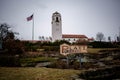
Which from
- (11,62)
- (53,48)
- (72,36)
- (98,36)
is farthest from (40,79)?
(98,36)

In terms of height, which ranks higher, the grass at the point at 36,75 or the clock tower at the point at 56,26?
the clock tower at the point at 56,26

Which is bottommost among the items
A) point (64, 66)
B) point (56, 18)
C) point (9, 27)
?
point (64, 66)

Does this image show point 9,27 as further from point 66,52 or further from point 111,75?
point 111,75

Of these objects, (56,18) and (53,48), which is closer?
(53,48)

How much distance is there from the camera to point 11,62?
12.5 meters

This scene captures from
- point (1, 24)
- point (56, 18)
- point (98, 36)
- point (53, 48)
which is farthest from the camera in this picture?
point (98, 36)

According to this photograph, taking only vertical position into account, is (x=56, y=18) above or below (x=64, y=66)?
above

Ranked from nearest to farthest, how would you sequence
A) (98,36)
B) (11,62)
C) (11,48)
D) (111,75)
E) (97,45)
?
(111,75) < (11,62) < (11,48) < (97,45) < (98,36)

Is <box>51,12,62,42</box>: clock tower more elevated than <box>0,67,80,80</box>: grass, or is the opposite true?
<box>51,12,62,42</box>: clock tower

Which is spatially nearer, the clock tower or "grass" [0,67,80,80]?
"grass" [0,67,80,80]

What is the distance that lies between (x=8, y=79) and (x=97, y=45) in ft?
150

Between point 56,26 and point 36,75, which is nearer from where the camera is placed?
point 36,75

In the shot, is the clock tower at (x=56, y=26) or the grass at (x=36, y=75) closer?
the grass at (x=36, y=75)

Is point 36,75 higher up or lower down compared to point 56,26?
lower down
